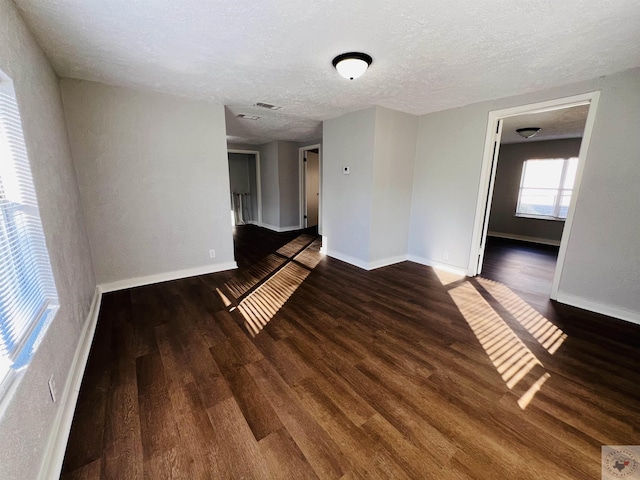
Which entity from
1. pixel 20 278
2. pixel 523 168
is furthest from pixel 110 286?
pixel 523 168

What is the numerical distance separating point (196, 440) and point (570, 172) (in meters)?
7.90

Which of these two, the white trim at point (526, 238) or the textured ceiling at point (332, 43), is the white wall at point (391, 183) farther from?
the white trim at point (526, 238)

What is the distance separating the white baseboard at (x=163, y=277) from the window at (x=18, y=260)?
1751 mm

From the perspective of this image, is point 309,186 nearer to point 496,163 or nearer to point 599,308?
point 496,163

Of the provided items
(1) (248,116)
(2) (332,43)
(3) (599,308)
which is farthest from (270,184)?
(3) (599,308)

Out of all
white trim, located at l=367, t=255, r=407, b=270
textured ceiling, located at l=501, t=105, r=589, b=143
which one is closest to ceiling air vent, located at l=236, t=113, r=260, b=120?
white trim, located at l=367, t=255, r=407, b=270

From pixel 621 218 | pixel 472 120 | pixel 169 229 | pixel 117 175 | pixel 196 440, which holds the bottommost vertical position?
pixel 196 440

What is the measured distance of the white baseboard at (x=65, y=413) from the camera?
1.17m

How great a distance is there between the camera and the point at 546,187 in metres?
6.11

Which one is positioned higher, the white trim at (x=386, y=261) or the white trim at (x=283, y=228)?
the white trim at (x=283, y=228)

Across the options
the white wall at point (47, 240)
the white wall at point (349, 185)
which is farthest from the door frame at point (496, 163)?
the white wall at point (47, 240)

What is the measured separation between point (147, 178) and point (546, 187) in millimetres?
7798

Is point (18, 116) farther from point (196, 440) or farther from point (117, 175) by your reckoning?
point (196, 440)

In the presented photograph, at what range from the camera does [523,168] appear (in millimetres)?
6328
